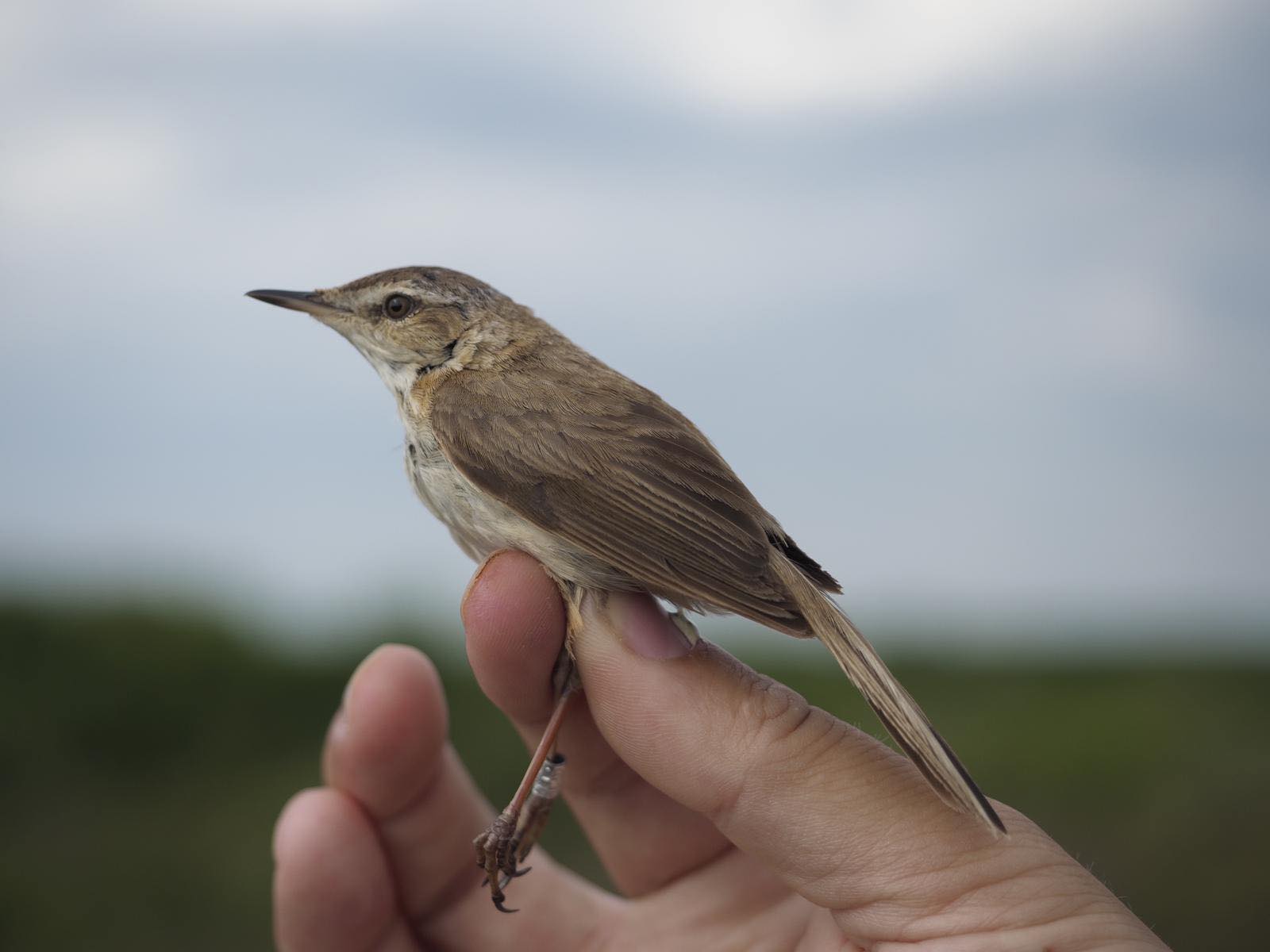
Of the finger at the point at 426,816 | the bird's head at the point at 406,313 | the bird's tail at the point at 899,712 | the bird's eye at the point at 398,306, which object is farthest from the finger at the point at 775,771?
the bird's eye at the point at 398,306

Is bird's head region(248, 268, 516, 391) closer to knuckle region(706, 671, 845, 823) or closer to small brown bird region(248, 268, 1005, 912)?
small brown bird region(248, 268, 1005, 912)

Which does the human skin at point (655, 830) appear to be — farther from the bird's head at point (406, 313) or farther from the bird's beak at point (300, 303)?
the bird's beak at point (300, 303)

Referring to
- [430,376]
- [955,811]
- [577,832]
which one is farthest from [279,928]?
[577,832]

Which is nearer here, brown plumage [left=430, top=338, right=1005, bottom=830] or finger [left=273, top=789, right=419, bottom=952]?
brown plumage [left=430, top=338, right=1005, bottom=830]

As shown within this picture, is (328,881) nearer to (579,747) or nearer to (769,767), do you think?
(579,747)

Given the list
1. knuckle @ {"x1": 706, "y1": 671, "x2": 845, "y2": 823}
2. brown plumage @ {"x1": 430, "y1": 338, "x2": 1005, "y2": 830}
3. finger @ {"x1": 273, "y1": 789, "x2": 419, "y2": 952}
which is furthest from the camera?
finger @ {"x1": 273, "y1": 789, "x2": 419, "y2": 952}

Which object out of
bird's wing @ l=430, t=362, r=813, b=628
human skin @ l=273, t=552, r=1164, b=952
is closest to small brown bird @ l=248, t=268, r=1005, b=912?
bird's wing @ l=430, t=362, r=813, b=628

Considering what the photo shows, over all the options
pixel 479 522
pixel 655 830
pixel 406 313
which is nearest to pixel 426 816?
pixel 655 830
